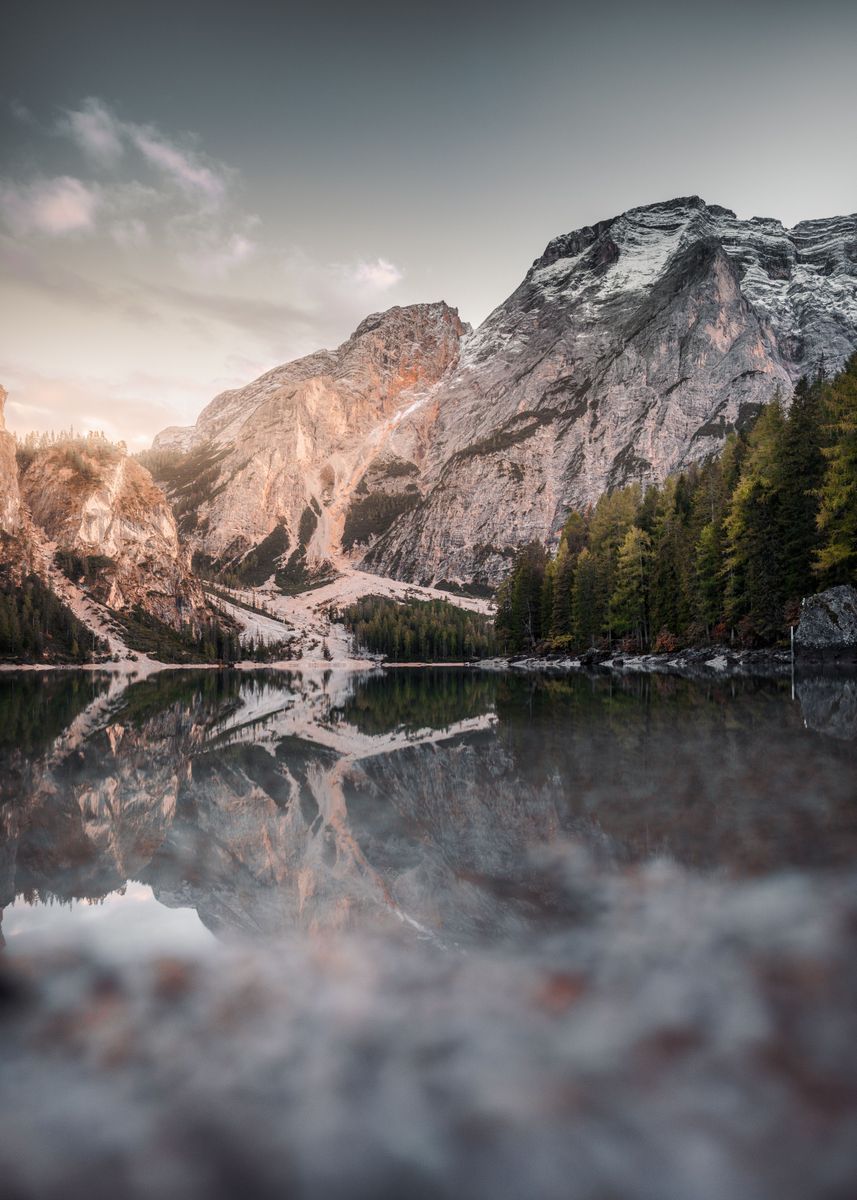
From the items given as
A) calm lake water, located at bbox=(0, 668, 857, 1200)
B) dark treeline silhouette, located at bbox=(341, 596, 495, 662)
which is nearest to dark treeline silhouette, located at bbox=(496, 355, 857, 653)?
calm lake water, located at bbox=(0, 668, 857, 1200)

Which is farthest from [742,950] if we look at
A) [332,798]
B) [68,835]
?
[68,835]

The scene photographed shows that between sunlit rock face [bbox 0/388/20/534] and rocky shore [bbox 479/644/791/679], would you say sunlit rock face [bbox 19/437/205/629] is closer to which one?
sunlit rock face [bbox 0/388/20/534]

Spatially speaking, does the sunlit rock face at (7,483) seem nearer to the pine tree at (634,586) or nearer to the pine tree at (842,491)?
the pine tree at (634,586)

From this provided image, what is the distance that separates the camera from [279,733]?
16297mm

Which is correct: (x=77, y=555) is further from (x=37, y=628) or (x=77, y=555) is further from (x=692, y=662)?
(x=692, y=662)

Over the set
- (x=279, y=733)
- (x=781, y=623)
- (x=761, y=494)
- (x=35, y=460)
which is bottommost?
(x=279, y=733)

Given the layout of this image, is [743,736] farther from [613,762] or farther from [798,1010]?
[798,1010]

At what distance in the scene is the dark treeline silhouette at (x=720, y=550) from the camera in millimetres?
31312

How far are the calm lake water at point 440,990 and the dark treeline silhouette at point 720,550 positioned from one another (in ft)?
91.9

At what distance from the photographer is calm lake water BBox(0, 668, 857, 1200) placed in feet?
7.63

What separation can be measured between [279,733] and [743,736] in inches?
421

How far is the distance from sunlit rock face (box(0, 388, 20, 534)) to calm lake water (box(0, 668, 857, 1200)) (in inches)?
7511

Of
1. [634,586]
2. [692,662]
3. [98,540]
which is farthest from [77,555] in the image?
[692,662]

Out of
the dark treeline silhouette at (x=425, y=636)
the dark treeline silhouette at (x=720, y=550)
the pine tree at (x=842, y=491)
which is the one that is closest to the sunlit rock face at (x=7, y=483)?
the dark treeline silhouette at (x=425, y=636)
